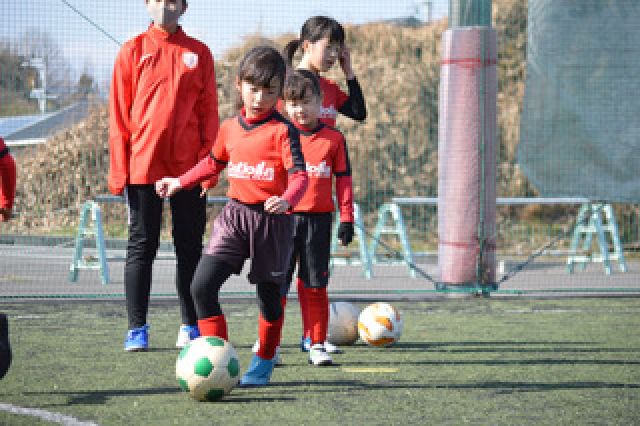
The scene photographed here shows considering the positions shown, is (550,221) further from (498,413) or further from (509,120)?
(498,413)

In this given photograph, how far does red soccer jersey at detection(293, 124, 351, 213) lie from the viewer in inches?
257

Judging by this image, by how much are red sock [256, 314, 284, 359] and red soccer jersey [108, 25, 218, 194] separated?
4.95ft

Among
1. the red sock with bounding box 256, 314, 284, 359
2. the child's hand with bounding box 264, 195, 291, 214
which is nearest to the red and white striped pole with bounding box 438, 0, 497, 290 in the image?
the red sock with bounding box 256, 314, 284, 359

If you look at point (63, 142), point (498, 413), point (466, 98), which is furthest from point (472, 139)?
point (498, 413)

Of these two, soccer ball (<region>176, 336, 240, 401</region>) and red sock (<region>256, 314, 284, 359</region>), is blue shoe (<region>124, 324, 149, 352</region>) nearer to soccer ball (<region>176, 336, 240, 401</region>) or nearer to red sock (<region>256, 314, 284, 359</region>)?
red sock (<region>256, 314, 284, 359</region>)

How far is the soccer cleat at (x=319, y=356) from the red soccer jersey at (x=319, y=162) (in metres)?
0.81

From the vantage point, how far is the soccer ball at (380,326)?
6.99 metres

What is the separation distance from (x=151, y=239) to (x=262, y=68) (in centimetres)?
192

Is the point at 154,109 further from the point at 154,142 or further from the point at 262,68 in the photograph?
the point at 262,68

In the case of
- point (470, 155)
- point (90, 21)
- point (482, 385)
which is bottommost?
point (482, 385)

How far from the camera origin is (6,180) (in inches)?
211

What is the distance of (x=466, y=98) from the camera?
10.5m

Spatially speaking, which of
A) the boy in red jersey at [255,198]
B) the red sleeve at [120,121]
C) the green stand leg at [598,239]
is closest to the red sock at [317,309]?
the boy in red jersey at [255,198]

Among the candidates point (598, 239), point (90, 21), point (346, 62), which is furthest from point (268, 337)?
point (598, 239)
